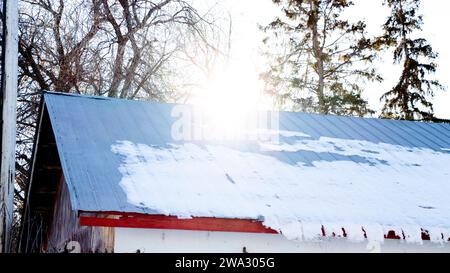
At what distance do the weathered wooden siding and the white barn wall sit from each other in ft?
0.83

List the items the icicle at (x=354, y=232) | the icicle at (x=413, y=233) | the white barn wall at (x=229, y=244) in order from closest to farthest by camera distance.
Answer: the white barn wall at (x=229, y=244) < the icicle at (x=354, y=232) < the icicle at (x=413, y=233)

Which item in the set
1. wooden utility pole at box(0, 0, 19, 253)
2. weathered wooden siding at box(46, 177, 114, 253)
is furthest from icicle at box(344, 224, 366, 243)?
wooden utility pole at box(0, 0, 19, 253)

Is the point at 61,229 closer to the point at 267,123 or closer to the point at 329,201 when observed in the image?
the point at 267,123

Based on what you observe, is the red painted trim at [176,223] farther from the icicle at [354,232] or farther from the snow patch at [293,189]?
the icicle at [354,232]

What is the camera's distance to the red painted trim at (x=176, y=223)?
22.7ft

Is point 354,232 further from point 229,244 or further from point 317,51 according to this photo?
point 317,51

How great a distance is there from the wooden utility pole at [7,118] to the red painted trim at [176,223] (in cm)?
370

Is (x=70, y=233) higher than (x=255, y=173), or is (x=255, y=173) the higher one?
(x=255, y=173)

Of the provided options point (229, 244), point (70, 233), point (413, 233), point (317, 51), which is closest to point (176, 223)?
point (229, 244)

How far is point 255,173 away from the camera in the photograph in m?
8.79

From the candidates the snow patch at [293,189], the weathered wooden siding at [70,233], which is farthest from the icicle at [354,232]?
the weathered wooden siding at [70,233]

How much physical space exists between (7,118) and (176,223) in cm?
457

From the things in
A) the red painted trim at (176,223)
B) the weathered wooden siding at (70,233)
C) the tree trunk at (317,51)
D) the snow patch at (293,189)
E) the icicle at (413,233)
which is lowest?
the weathered wooden siding at (70,233)
